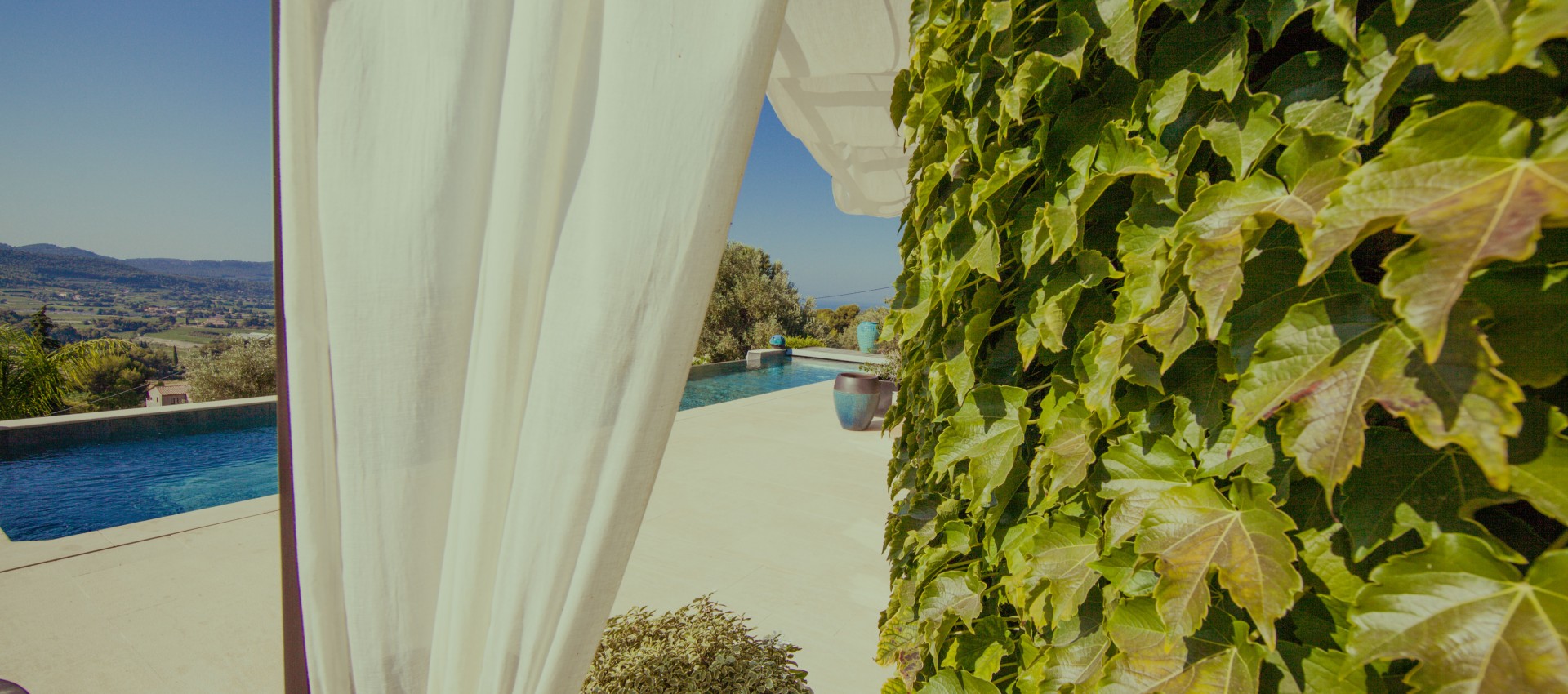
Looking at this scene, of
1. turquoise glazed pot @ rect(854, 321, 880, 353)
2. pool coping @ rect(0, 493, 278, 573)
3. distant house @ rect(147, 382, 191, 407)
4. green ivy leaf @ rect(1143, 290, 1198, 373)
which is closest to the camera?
green ivy leaf @ rect(1143, 290, 1198, 373)

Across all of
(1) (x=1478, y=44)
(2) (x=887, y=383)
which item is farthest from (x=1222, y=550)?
(2) (x=887, y=383)

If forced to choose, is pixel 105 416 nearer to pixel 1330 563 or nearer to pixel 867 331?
pixel 1330 563

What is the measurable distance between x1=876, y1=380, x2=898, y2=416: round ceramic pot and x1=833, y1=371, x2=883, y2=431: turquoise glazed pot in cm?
3

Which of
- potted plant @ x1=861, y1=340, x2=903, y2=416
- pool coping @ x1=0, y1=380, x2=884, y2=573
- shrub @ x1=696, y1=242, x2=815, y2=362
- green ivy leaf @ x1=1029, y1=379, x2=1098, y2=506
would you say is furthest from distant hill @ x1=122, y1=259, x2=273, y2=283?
green ivy leaf @ x1=1029, y1=379, x2=1098, y2=506

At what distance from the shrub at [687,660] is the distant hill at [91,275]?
19334 mm

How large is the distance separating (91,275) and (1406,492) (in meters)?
26.3

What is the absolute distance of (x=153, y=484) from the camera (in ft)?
23.6

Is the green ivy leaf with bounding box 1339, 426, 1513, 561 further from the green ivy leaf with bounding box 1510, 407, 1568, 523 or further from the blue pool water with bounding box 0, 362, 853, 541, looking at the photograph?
the blue pool water with bounding box 0, 362, 853, 541

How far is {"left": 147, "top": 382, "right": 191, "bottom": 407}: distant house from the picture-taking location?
1115cm

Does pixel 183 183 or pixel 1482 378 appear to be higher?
pixel 183 183

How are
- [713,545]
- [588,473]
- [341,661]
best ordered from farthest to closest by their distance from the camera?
1. [713,545]
2. [341,661]
3. [588,473]

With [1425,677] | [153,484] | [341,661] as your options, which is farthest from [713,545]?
[153,484]

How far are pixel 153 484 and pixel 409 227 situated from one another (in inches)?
378

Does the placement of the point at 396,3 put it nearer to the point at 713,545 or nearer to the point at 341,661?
the point at 341,661
